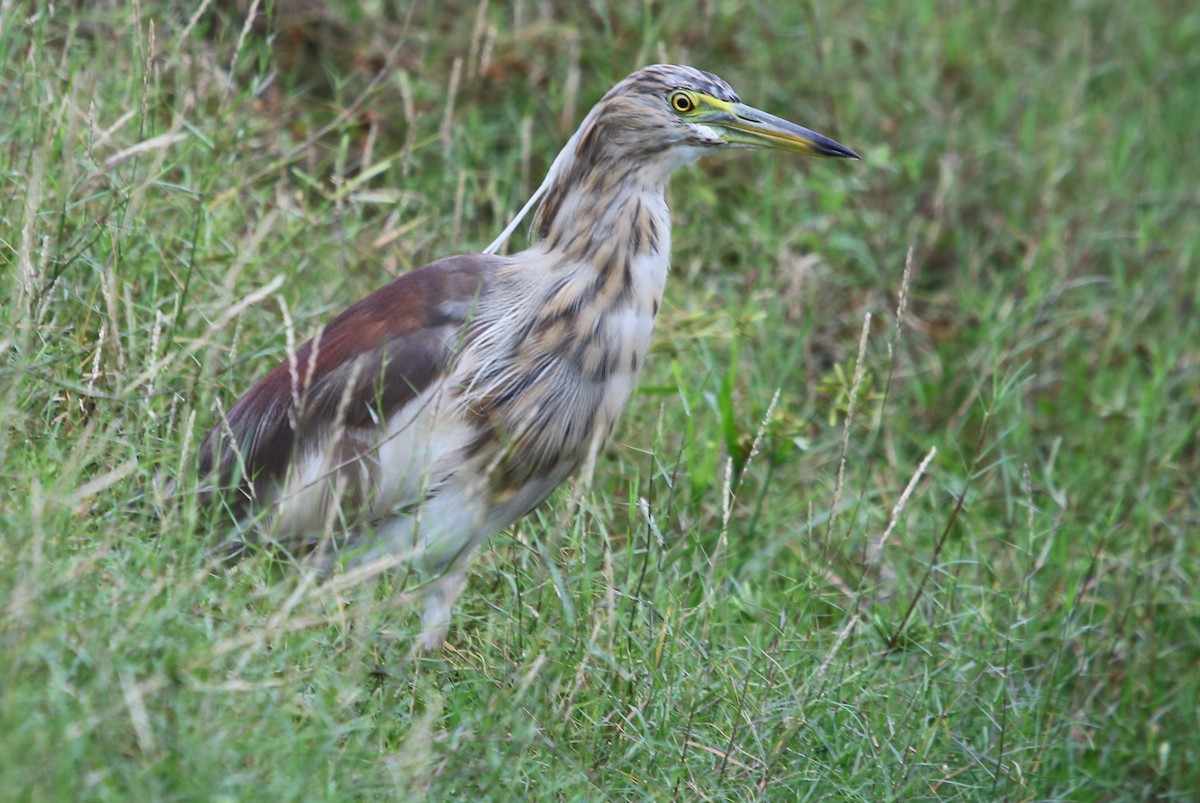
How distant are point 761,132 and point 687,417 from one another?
0.85m

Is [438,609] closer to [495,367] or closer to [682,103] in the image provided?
[495,367]

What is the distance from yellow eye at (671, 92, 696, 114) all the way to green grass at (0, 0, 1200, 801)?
827 mm

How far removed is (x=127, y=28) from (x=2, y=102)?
817 millimetres

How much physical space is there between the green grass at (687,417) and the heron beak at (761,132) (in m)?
0.75

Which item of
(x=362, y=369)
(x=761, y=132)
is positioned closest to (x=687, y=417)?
(x=761, y=132)

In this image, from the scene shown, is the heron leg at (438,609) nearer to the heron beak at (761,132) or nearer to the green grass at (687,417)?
the green grass at (687,417)

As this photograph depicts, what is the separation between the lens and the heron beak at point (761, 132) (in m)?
3.83

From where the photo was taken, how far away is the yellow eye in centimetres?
379

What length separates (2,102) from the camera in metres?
4.31

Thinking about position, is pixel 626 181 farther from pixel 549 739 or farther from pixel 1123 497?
pixel 1123 497

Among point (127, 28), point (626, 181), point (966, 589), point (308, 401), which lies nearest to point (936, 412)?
point (966, 589)

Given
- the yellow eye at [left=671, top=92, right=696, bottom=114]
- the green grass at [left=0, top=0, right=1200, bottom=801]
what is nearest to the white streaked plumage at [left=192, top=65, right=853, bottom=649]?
the yellow eye at [left=671, top=92, right=696, bottom=114]

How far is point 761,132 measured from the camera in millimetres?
3873

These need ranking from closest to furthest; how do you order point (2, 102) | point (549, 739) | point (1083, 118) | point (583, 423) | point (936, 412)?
point (549, 739) → point (583, 423) → point (2, 102) → point (936, 412) → point (1083, 118)
